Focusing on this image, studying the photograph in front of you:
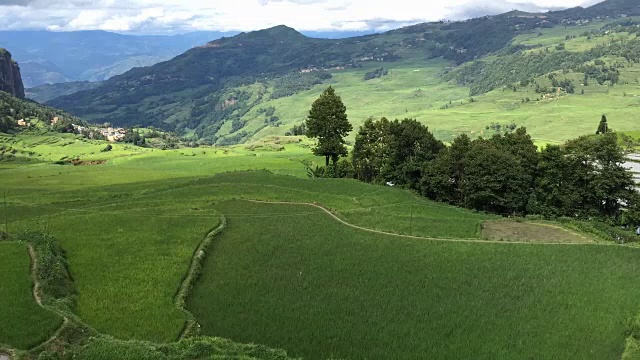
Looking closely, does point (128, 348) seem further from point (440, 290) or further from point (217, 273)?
point (440, 290)

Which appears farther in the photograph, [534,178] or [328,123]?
[328,123]

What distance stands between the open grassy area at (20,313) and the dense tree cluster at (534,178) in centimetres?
4659

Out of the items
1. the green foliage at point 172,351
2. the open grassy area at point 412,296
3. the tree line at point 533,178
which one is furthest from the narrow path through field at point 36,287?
the tree line at point 533,178

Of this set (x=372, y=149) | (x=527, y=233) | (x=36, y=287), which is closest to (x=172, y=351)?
(x=36, y=287)

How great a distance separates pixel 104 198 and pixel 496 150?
46.7 m

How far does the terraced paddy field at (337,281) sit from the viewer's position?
83.3 feet

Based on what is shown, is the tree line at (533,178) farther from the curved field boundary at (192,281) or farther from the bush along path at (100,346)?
the bush along path at (100,346)

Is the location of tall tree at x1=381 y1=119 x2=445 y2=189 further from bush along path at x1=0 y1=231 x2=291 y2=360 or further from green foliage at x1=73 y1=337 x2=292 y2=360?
green foliage at x1=73 y1=337 x2=292 y2=360

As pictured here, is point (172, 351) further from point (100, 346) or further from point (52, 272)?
point (52, 272)

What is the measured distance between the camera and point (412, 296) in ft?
100

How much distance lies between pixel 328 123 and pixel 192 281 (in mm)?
49262

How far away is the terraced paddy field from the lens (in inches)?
1000

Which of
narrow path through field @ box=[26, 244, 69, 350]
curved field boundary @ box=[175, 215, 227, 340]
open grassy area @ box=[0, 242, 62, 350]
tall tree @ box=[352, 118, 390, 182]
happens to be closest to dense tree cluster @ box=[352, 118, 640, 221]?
tall tree @ box=[352, 118, 390, 182]

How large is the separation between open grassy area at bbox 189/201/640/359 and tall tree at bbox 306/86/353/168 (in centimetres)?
3719
